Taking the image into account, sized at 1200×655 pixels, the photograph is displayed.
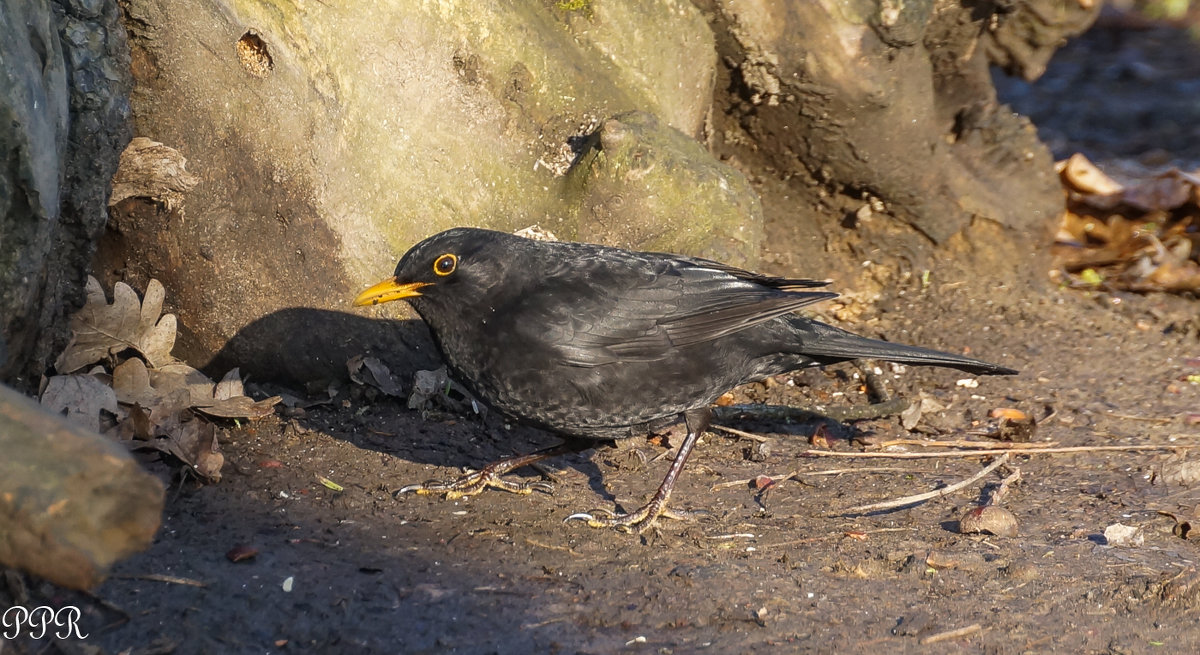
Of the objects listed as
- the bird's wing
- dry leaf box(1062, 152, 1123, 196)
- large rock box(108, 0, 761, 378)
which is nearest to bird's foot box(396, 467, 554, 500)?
the bird's wing

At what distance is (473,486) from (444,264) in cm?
96

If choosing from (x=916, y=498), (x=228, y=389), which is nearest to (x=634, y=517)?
(x=916, y=498)

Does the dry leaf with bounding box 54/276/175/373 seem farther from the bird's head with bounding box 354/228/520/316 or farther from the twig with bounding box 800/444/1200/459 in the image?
the twig with bounding box 800/444/1200/459

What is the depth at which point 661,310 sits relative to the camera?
4.45 meters

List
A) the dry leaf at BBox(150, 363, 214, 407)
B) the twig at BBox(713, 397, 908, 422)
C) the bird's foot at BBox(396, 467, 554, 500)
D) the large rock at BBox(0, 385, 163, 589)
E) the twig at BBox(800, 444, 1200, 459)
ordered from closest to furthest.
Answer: the large rock at BBox(0, 385, 163, 589) → the bird's foot at BBox(396, 467, 554, 500) → the dry leaf at BBox(150, 363, 214, 407) → the twig at BBox(800, 444, 1200, 459) → the twig at BBox(713, 397, 908, 422)

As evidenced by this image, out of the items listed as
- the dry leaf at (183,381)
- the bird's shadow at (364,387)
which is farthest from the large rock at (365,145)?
the dry leaf at (183,381)

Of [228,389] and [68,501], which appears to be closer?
[68,501]

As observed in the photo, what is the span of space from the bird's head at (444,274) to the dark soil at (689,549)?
795 millimetres

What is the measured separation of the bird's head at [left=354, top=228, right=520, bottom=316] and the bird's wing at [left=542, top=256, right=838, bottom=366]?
400mm

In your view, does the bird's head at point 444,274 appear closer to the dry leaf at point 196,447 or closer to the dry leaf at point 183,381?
the dry leaf at point 196,447

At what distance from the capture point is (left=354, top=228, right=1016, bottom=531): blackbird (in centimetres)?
422

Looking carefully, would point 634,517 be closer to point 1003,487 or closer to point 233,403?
point 1003,487

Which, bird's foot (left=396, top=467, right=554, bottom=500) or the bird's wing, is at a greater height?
the bird's wing

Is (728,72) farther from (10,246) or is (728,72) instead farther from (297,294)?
(10,246)
